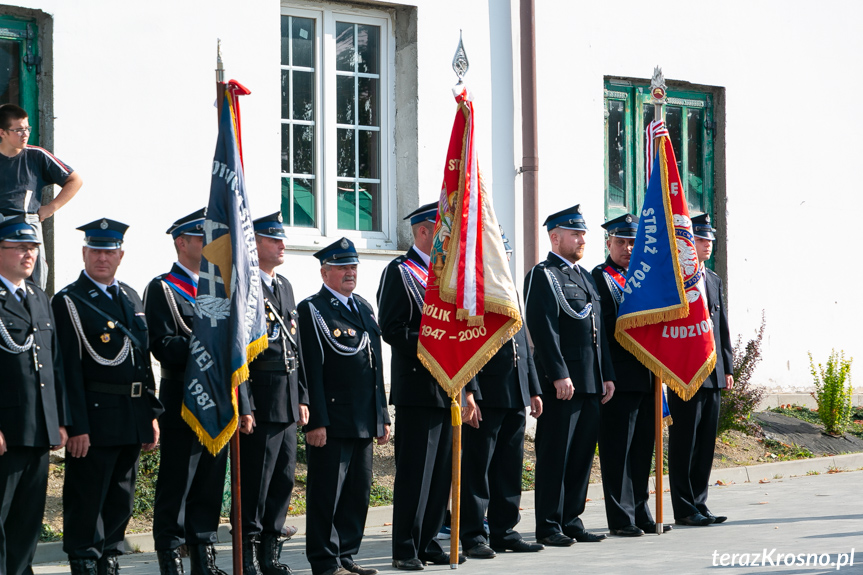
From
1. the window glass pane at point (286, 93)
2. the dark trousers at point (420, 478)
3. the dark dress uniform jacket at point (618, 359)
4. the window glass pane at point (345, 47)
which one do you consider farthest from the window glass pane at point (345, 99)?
the dark trousers at point (420, 478)

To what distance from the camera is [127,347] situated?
21.1 ft

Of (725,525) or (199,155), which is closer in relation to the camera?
(725,525)

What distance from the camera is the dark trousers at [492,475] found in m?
7.54

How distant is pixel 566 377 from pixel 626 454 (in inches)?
34.2

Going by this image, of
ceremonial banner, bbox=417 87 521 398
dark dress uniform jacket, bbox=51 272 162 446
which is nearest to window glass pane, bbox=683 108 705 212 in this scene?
ceremonial banner, bbox=417 87 521 398

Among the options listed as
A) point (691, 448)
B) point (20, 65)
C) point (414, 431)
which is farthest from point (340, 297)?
point (20, 65)

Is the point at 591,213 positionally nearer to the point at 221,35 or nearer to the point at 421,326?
the point at 221,35

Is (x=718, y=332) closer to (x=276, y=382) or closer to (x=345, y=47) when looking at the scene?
(x=276, y=382)

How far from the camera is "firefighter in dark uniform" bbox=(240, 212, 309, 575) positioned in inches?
269

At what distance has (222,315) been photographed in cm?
632

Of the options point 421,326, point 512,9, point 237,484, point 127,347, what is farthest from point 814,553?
point 512,9

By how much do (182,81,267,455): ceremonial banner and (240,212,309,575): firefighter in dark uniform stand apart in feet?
1.42

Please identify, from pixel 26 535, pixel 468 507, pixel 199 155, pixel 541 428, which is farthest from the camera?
pixel 199 155

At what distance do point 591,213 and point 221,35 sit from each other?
441 cm
